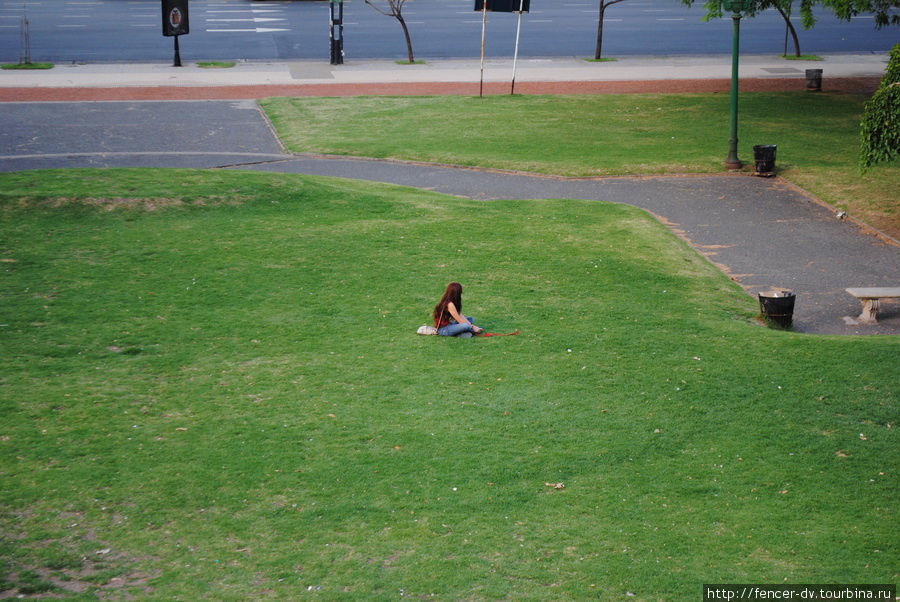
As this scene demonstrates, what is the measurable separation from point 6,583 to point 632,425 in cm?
583

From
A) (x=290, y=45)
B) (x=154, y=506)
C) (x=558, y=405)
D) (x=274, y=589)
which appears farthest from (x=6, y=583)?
(x=290, y=45)

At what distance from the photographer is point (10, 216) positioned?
1566cm

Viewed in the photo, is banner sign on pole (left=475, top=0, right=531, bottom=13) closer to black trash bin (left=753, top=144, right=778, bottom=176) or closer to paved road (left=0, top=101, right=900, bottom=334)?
paved road (left=0, top=101, right=900, bottom=334)

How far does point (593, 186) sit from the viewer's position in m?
20.4

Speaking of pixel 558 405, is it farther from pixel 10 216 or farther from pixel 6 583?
pixel 10 216

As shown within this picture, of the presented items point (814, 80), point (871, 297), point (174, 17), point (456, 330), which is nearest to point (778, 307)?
point (871, 297)

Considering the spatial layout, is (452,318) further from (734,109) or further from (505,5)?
(505,5)

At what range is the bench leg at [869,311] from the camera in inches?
507

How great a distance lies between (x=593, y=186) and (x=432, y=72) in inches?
549

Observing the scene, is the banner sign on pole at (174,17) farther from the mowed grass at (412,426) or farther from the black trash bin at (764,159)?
the black trash bin at (764,159)

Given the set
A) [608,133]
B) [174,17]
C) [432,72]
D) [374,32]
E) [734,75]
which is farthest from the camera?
[374,32]

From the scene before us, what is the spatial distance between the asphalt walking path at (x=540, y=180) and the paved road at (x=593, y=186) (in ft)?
0.09

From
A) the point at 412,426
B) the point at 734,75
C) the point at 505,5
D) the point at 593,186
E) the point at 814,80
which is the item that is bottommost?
the point at 412,426

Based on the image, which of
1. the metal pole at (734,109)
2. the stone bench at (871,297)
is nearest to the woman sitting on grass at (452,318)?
the stone bench at (871,297)
